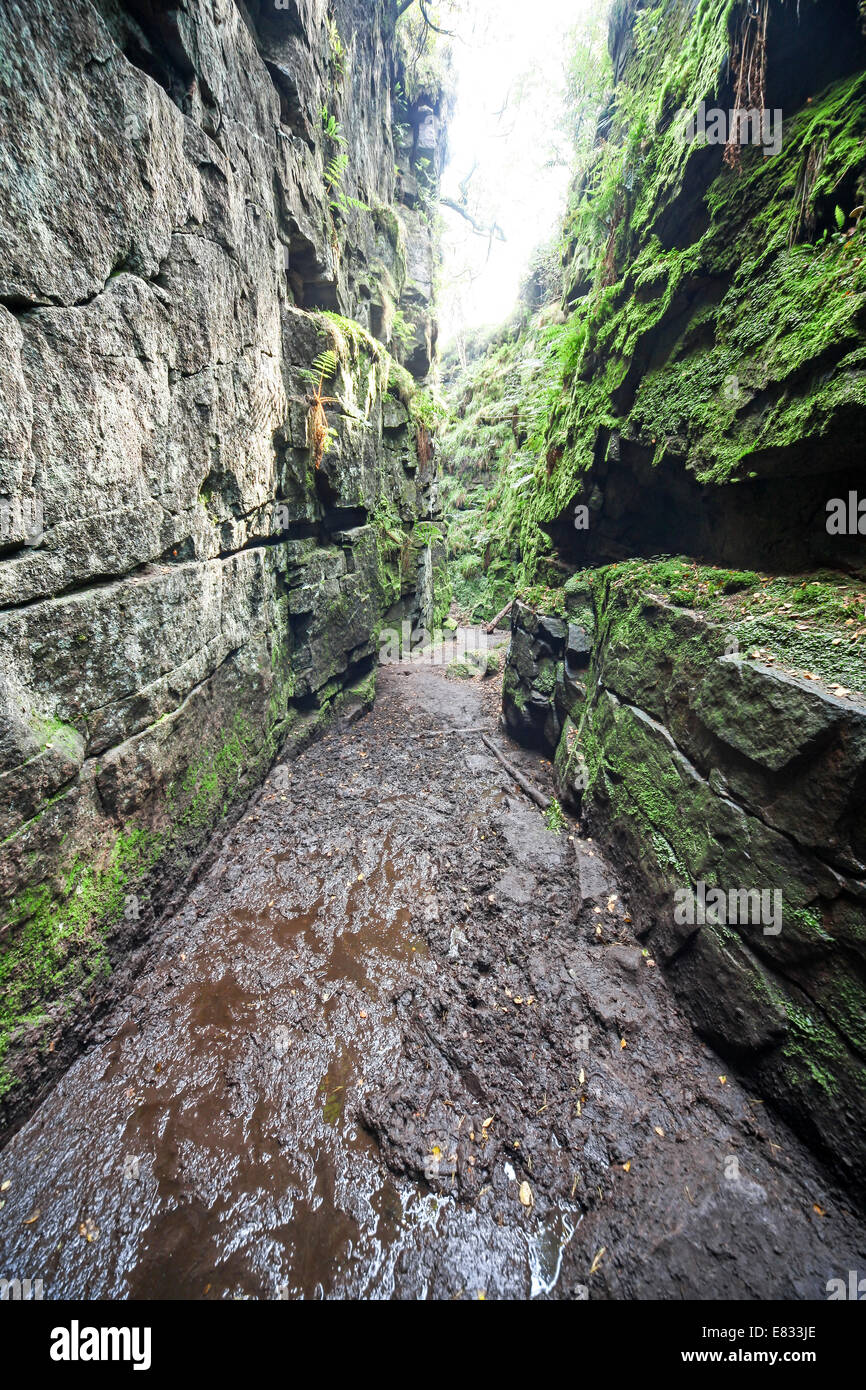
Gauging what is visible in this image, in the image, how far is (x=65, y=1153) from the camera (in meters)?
3.03

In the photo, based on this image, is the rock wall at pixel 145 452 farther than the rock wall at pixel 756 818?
Yes

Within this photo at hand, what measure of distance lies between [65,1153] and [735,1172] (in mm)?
4102

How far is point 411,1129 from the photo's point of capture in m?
3.32

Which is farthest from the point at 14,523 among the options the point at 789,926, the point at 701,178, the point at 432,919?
the point at 701,178

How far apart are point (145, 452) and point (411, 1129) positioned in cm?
563

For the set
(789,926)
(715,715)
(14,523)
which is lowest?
(789,926)

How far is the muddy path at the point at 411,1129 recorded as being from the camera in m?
2.66

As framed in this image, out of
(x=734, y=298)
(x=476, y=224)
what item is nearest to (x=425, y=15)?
(x=476, y=224)

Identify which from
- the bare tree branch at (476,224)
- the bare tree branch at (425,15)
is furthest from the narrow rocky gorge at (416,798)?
the bare tree branch at (476,224)

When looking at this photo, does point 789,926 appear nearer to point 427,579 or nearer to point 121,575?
point 121,575

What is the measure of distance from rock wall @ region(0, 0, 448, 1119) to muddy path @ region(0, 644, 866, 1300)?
671 millimetres

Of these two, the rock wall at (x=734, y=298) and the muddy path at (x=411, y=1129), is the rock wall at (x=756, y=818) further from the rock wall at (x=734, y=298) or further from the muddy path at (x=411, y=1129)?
the rock wall at (x=734, y=298)

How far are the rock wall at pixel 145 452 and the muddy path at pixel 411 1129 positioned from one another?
26.4 inches

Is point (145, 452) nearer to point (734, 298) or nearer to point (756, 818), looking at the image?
point (734, 298)
